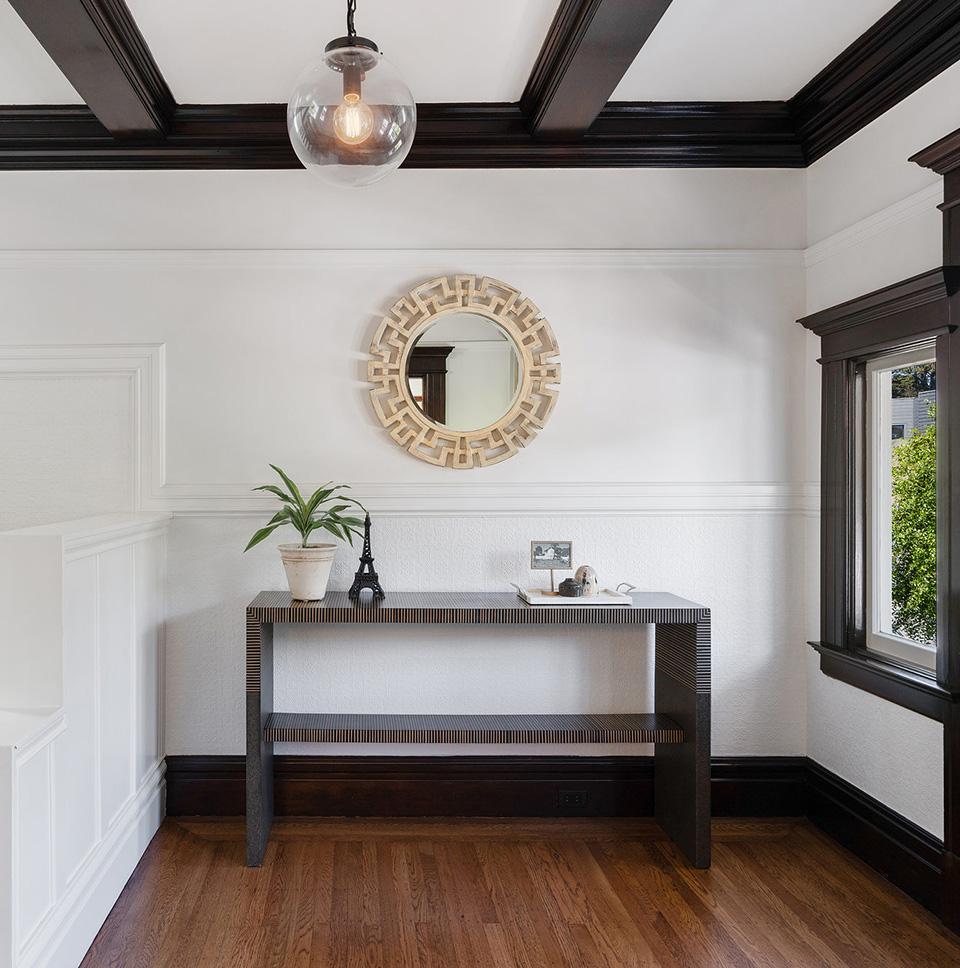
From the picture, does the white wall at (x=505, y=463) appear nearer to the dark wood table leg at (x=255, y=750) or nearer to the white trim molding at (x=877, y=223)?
the white trim molding at (x=877, y=223)

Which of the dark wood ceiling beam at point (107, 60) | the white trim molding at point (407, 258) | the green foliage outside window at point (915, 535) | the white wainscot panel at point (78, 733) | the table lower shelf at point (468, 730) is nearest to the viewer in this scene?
the white wainscot panel at point (78, 733)

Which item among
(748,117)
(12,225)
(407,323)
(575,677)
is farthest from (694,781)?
(12,225)

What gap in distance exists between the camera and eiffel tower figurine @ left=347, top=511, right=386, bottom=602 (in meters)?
3.03

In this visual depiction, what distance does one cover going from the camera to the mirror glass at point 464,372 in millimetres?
3201

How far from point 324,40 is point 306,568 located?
172cm

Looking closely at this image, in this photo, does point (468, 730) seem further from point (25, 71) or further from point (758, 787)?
point (25, 71)

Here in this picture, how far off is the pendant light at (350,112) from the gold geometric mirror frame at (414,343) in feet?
4.80

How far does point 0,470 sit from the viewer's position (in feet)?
10.4

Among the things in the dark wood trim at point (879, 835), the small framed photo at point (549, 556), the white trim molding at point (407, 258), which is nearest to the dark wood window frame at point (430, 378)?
the white trim molding at point (407, 258)

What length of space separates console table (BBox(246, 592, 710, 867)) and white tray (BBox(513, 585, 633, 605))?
1.3 inches

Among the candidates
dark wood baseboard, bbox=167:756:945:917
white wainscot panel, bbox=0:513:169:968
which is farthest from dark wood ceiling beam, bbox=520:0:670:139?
dark wood baseboard, bbox=167:756:945:917

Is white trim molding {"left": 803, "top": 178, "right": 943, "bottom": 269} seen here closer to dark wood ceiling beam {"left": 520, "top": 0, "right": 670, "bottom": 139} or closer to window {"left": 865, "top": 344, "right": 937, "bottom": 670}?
window {"left": 865, "top": 344, "right": 937, "bottom": 670}

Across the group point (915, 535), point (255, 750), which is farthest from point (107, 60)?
point (915, 535)

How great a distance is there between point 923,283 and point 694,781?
174cm
